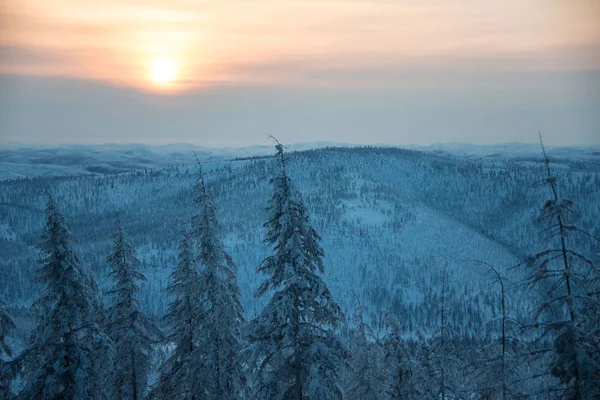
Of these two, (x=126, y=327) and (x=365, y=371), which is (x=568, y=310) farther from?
(x=126, y=327)

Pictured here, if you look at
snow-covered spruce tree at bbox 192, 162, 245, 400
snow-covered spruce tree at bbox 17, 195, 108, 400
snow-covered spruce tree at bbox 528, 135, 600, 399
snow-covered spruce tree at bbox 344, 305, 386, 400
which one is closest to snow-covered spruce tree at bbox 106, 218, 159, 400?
snow-covered spruce tree at bbox 17, 195, 108, 400

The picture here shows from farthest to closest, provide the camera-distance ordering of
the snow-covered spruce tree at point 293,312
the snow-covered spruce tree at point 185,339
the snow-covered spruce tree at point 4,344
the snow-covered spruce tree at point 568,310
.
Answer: the snow-covered spruce tree at point 185,339
the snow-covered spruce tree at point 4,344
the snow-covered spruce tree at point 293,312
the snow-covered spruce tree at point 568,310

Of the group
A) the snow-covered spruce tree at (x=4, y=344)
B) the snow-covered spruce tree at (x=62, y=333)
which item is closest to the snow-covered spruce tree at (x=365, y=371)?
the snow-covered spruce tree at (x=62, y=333)

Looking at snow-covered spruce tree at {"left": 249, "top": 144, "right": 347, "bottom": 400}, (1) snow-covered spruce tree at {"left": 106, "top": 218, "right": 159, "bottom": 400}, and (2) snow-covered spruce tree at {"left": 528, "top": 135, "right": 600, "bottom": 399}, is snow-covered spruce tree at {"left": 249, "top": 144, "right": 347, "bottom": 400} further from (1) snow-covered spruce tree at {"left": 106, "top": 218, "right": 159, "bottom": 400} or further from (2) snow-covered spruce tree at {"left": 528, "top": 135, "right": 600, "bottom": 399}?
(1) snow-covered spruce tree at {"left": 106, "top": 218, "right": 159, "bottom": 400}

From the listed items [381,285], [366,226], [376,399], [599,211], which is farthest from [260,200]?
[376,399]

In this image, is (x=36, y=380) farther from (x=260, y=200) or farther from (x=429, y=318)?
(x=260, y=200)

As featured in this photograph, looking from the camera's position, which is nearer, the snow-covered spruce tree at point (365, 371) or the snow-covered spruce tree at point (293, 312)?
the snow-covered spruce tree at point (293, 312)

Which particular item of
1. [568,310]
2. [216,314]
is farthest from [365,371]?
[568,310]

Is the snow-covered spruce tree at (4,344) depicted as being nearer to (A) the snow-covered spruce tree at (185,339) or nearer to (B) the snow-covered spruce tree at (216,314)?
(A) the snow-covered spruce tree at (185,339)
